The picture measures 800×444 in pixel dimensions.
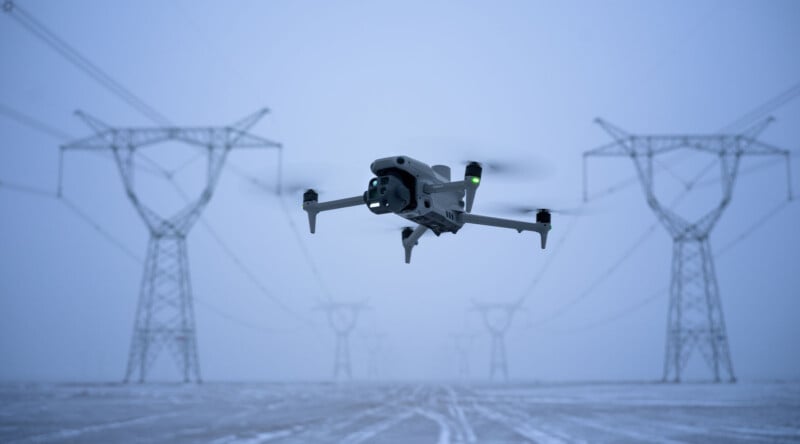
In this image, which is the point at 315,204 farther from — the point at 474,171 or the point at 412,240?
the point at 474,171

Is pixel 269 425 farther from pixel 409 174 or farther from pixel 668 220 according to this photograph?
pixel 668 220

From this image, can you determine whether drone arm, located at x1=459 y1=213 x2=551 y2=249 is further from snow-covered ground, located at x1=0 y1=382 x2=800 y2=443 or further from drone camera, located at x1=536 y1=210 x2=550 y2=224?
snow-covered ground, located at x1=0 y1=382 x2=800 y2=443

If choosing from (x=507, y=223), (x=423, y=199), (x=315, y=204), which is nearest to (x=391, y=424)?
(x=507, y=223)

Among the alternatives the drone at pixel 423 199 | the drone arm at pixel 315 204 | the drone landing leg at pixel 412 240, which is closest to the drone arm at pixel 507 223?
the drone at pixel 423 199

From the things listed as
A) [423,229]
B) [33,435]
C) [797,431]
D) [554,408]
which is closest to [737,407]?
[554,408]

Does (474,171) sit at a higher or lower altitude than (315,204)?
higher
